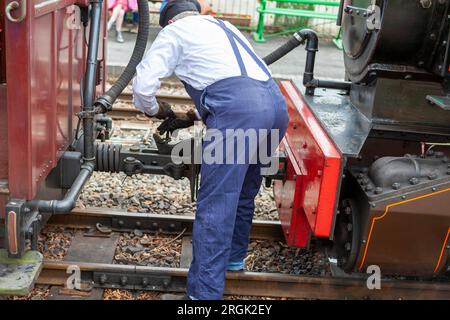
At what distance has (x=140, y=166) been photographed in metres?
3.99

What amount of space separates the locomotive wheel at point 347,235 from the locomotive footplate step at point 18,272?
169 centimetres

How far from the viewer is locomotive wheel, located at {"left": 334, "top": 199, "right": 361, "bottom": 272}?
3.51 meters

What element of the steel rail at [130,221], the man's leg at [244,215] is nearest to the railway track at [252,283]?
the man's leg at [244,215]

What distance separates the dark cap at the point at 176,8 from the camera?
3.61 metres

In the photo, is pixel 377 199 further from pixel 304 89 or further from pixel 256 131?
pixel 304 89

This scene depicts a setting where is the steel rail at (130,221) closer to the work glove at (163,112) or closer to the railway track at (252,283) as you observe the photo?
the railway track at (252,283)

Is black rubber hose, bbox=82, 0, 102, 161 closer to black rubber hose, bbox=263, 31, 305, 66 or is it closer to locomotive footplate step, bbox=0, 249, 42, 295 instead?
locomotive footplate step, bbox=0, 249, 42, 295

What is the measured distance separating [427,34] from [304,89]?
122 centimetres

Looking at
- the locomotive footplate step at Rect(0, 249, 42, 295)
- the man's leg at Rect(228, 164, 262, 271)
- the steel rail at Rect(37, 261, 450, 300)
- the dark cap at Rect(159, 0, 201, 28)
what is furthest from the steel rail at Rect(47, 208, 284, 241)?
the dark cap at Rect(159, 0, 201, 28)

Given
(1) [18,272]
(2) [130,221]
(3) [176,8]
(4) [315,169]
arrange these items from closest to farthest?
(1) [18,272] → (4) [315,169] → (3) [176,8] → (2) [130,221]

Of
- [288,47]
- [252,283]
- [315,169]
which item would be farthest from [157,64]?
[288,47]

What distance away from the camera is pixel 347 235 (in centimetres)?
369

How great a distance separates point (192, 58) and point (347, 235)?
137 cm

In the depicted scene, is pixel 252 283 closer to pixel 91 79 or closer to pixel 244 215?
pixel 244 215
